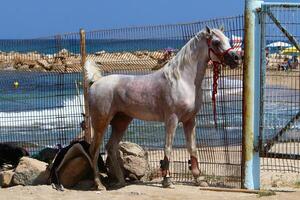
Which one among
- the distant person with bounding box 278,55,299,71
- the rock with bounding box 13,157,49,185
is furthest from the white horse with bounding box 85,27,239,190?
the rock with bounding box 13,157,49,185

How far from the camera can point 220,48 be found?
385 inches

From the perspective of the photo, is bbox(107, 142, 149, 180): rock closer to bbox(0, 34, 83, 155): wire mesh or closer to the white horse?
the white horse

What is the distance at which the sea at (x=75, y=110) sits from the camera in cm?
973

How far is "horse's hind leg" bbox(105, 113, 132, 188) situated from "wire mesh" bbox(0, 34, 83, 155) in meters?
1.69

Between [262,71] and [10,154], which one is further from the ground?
[262,71]

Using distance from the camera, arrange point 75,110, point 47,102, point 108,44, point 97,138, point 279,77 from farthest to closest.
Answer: point 47,102 < point 75,110 < point 108,44 < point 97,138 < point 279,77

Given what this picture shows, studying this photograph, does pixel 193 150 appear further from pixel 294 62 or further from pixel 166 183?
pixel 294 62

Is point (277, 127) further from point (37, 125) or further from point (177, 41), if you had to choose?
point (37, 125)

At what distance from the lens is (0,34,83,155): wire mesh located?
42.5 feet

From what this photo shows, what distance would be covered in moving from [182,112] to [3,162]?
12.3 feet

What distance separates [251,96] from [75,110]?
4.55 metres

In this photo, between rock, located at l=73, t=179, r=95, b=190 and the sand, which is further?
rock, located at l=73, t=179, r=95, b=190

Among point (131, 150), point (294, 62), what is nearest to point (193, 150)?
point (131, 150)

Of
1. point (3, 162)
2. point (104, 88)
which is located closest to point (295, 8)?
point (104, 88)
